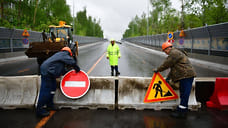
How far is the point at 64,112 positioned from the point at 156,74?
2.53m

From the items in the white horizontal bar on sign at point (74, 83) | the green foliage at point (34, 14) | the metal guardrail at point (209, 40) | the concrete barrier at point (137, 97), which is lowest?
the concrete barrier at point (137, 97)

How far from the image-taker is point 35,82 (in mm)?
5055

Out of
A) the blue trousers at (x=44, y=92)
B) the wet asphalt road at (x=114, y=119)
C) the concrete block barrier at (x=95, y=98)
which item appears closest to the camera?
the wet asphalt road at (x=114, y=119)

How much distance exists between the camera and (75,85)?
4980 millimetres

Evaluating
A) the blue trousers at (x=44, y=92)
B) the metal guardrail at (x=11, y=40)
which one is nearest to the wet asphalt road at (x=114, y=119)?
the blue trousers at (x=44, y=92)

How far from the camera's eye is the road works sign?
4895mm

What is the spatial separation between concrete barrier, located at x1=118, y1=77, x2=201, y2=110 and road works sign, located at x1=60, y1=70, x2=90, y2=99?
95 cm

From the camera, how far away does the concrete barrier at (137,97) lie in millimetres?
4895

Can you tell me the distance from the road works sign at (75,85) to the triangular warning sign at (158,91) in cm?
165

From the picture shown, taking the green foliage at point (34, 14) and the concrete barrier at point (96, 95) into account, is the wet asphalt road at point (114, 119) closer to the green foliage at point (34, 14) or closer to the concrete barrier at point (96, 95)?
the concrete barrier at point (96, 95)

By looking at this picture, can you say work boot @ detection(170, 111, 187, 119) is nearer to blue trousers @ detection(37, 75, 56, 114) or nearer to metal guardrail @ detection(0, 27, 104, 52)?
blue trousers @ detection(37, 75, 56, 114)

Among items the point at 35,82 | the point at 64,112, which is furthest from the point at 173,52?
the point at 35,82

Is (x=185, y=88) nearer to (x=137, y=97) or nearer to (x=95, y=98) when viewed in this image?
(x=137, y=97)

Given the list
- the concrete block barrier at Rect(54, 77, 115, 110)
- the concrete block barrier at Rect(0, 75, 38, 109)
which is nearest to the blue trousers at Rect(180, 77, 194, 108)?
the concrete block barrier at Rect(54, 77, 115, 110)
